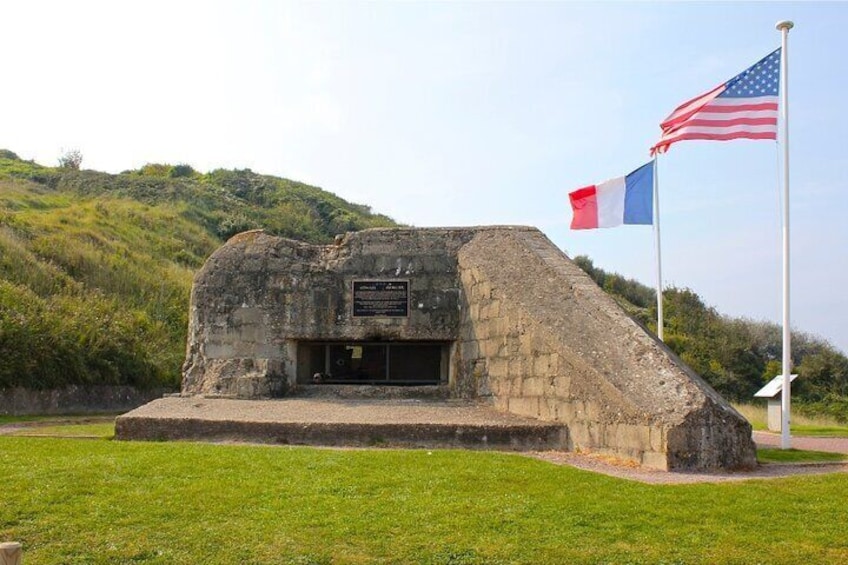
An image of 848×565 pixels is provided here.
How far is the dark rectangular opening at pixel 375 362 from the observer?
13180mm

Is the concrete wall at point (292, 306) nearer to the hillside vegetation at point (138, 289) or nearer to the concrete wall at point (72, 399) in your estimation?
the hillside vegetation at point (138, 289)

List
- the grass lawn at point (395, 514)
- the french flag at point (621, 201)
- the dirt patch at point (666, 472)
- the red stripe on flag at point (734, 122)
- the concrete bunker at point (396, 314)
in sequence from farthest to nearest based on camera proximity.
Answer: the french flag at point (621, 201)
the red stripe on flag at point (734, 122)
the concrete bunker at point (396, 314)
the dirt patch at point (666, 472)
the grass lawn at point (395, 514)

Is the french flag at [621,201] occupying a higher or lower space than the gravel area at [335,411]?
higher

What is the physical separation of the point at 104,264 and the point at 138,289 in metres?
1.29

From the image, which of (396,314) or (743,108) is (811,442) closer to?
(743,108)

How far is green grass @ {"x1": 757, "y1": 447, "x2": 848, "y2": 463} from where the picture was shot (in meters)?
8.71

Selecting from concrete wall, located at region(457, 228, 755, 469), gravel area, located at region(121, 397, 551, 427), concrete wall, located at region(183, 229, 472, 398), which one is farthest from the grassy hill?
concrete wall, located at region(457, 228, 755, 469)

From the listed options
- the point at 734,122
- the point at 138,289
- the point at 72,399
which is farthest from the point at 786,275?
the point at 138,289

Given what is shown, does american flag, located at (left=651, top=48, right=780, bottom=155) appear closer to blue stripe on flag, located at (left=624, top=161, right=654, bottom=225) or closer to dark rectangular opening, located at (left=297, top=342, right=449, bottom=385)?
blue stripe on flag, located at (left=624, top=161, right=654, bottom=225)

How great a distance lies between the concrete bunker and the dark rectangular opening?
2cm

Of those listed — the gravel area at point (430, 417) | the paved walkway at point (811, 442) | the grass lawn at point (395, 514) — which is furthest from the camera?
the paved walkway at point (811, 442)

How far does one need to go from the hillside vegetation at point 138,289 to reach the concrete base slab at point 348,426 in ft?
8.43

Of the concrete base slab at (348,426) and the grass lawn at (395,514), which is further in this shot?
the concrete base slab at (348,426)

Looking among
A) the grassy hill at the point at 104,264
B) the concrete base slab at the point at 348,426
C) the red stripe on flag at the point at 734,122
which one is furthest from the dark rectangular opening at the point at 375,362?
the grassy hill at the point at 104,264
